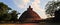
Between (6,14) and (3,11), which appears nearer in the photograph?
(6,14)

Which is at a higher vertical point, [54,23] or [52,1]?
[52,1]

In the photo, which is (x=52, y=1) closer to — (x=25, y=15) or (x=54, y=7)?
(x=54, y=7)

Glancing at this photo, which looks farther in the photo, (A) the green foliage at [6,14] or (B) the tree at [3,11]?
(A) the green foliage at [6,14]

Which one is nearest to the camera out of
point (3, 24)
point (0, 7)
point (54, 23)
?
point (54, 23)

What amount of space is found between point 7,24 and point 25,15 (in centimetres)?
1632

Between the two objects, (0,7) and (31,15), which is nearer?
(0,7)

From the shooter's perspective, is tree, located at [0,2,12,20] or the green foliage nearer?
tree, located at [0,2,12,20]

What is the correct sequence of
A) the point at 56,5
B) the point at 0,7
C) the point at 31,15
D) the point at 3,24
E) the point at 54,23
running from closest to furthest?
the point at 54,23, the point at 3,24, the point at 56,5, the point at 0,7, the point at 31,15

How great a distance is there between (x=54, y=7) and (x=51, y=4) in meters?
0.85

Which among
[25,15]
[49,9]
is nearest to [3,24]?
[49,9]

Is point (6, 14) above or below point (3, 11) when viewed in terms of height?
below

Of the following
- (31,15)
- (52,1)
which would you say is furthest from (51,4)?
(31,15)

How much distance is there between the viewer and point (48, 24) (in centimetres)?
2378

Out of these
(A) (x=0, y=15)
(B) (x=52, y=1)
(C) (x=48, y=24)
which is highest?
(B) (x=52, y=1)
